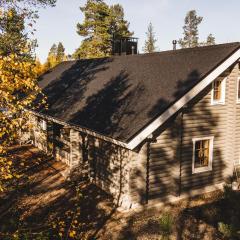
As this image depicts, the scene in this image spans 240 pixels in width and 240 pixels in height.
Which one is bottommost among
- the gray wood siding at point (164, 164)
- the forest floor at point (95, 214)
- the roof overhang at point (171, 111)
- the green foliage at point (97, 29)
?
the forest floor at point (95, 214)

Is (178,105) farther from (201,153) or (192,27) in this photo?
(192,27)

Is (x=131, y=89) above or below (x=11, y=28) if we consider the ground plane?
below

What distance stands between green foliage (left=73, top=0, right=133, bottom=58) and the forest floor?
125 feet

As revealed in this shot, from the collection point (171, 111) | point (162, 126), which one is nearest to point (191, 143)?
point (162, 126)

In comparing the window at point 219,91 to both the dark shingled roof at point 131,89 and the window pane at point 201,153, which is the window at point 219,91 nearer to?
the dark shingled roof at point 131,89

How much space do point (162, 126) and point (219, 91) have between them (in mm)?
3846

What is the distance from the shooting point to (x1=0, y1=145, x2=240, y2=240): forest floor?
34.6 ft

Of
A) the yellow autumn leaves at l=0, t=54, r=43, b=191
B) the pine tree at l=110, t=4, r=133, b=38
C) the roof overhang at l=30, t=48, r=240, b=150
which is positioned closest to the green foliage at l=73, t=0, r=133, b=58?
the pine tree at l=110, t=4, r=133, b=38

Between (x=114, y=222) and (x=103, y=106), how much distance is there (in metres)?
5.79

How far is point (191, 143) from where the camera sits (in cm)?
1357

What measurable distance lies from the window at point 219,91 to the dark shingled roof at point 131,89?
1.41 metres

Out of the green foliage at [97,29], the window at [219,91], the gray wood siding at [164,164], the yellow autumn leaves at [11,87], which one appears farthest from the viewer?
the green foliage at [97,29]

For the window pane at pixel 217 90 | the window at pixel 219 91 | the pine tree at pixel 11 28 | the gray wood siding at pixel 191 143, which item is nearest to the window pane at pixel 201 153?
the gray wood siding at pixel 191 143

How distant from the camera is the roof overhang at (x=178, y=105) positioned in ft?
35.8
